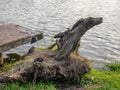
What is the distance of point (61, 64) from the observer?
8.59 metres

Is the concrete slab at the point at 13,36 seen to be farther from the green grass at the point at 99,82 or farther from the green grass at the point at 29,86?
the green grass at the point at 99,82

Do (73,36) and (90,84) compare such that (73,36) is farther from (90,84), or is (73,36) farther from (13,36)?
(13,36)

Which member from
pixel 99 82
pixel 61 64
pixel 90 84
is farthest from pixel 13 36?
pixel 99 82

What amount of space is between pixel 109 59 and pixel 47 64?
6.64 m

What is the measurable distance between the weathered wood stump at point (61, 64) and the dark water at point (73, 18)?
4.54 m

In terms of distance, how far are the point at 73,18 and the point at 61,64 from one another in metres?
13.4

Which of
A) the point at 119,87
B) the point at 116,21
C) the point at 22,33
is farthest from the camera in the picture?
the point at 116,21

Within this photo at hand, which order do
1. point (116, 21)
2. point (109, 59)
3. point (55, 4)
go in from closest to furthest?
1. point (109, 59)
2. point (116, 21)
3. point (55, 4)

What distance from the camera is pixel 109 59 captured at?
14.4 meters

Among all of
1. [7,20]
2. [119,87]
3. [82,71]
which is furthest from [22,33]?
[7,20]

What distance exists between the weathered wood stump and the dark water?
4.54 m

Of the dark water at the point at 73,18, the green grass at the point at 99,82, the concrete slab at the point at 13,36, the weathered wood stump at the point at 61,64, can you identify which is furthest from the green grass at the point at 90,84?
the dark water at the point at 73,18

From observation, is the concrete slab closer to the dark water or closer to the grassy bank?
the grassy bank

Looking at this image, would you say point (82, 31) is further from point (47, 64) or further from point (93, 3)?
point (93, 3)
